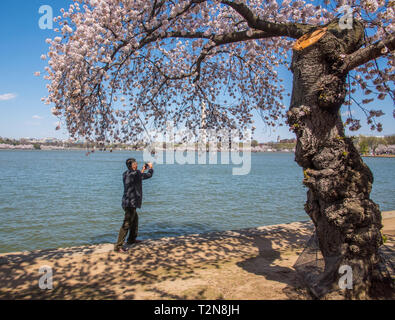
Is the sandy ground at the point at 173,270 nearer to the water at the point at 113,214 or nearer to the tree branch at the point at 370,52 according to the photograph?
the tree branch at the point at 370,52

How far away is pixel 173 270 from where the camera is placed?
20.9 ft

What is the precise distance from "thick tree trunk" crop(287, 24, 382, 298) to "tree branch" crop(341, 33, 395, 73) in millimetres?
142

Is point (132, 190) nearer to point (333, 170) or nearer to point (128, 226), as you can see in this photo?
point (128, 226)

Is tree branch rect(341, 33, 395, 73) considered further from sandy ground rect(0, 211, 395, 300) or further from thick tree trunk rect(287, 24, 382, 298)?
sandy ground rect(0, 211, 395, 300)

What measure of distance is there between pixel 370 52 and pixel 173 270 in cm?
536

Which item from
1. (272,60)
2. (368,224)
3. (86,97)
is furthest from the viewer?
(272,60)

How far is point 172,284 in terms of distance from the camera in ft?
18.4

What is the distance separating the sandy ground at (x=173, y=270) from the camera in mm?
5230

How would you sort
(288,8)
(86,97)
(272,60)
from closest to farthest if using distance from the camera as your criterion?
1. (86,97)
2. (288,8)
3. (272,60)

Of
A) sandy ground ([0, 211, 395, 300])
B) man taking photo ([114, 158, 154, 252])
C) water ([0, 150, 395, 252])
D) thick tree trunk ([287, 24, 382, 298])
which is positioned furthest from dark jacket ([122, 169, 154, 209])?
water ([0, 150, 395, 252])

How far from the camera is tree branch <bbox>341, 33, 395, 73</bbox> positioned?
4.04 metres
